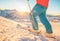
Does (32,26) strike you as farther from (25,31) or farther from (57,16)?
(57,16)

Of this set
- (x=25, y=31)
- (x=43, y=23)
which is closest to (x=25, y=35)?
(x=25, y=31)

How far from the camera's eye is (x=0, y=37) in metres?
1.16

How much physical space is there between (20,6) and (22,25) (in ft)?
0.63

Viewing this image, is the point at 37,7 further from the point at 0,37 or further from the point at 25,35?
the point at 0,37

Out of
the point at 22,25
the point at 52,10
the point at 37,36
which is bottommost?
the point at 37,36

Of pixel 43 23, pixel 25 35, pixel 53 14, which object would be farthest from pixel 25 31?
pixel 53 14

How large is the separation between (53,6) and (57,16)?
0.35 feet

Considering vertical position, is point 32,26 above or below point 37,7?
below

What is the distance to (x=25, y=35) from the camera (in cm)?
118

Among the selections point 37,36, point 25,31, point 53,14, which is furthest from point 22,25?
point 53,14

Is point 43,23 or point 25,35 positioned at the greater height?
point 43,23

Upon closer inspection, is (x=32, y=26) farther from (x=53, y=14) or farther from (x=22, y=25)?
(x=53, y=14)

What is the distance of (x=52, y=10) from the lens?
4.01 feet

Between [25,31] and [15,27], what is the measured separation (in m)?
0.11
